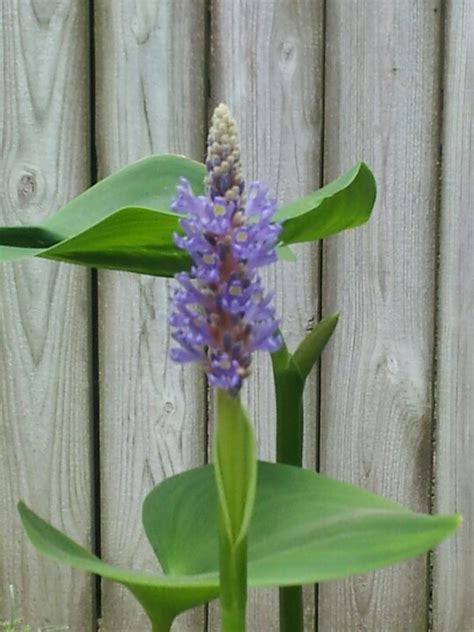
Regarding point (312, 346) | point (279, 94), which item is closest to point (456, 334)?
point (279, 94)

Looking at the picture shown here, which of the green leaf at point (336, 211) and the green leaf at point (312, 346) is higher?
the green leaf at point (336, 211)

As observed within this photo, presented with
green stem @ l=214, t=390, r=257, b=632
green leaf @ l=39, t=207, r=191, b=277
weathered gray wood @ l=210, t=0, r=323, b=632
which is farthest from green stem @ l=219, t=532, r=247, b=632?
weathered gray wood @ l=210, t=0, r=323, b=632

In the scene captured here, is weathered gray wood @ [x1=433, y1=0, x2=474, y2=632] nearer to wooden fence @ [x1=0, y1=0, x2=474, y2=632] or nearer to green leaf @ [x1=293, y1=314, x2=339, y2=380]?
wooden fence @ [x1=0, y1=0, x2=474, y2=632]

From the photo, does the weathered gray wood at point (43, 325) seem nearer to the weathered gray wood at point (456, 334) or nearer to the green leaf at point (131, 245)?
the weathered gray wood at point (456, 334)

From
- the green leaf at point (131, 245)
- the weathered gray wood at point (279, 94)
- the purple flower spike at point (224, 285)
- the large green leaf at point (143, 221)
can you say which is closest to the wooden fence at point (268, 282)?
the weathered gray wood at point (279, 94)

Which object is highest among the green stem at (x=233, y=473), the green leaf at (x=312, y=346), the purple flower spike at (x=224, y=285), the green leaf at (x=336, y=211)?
the green leaf at (x=336, y=211)

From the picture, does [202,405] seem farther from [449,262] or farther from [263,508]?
[263,508]

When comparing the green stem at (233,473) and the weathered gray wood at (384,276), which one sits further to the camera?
the weathered gray wood at (384,276)

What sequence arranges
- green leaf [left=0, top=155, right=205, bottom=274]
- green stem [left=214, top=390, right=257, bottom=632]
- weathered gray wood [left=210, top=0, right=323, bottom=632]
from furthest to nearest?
weathered gray wood [left=210, top=0, right=323, bottom=632], green leaf [left=0, top=155, right=205, bottom=274], green stem [left=214, top=390, right=257, bottom=632]
